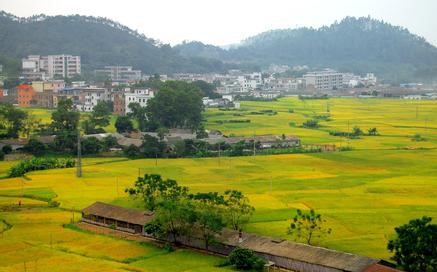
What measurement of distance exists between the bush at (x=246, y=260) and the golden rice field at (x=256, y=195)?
786 millimetres

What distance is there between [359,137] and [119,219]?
98.7 feet

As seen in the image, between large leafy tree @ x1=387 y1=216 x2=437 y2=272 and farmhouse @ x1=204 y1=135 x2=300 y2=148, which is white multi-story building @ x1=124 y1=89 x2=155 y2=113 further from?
large leafy tree @ x1=387 y1=216 x2=437 y2=272

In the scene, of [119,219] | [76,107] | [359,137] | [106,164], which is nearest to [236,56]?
[76,107]

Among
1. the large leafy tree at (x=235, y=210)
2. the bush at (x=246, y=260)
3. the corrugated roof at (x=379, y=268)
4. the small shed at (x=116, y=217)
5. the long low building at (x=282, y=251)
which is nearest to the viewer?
the corrugated roof at (x=379, y=268)

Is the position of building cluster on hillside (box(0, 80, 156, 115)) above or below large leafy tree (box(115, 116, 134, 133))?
above

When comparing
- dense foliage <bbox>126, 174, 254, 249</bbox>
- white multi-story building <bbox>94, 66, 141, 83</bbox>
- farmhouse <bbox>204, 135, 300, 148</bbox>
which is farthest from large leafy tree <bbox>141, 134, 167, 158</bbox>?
white multi-story building <bbox>94, 66, 141, 83</bbox>

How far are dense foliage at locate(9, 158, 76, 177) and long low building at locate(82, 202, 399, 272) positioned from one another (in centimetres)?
1331

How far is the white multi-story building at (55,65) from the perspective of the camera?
9729 centimetres

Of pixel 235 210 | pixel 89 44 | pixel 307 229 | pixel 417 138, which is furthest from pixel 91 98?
pixel 307 229

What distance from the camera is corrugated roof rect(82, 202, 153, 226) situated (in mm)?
24375

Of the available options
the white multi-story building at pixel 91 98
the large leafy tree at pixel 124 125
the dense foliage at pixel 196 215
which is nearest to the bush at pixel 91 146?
the large leafy tree at pixel 124 125

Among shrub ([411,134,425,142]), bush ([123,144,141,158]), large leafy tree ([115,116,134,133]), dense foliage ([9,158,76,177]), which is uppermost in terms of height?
large leafy tree ([115,116,134,133])

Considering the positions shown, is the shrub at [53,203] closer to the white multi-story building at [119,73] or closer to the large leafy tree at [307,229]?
the large leafy tree at [307,229]

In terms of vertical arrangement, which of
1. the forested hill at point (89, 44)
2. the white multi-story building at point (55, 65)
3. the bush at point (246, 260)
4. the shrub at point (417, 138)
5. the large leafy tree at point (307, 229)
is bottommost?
the bush at point (246, 260)
